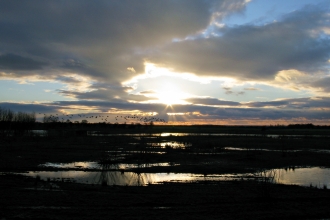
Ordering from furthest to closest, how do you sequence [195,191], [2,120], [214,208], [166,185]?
[2,120], [166,185], [195,191], [214,208]

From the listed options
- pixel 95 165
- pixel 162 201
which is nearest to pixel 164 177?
pixel 162 201

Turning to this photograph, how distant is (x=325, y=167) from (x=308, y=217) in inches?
675

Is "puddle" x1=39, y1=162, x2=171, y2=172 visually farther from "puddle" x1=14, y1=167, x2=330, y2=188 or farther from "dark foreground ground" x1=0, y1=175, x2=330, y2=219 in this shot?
"dark foreground ground" x1=0, y1=175, x2=330, y2=219

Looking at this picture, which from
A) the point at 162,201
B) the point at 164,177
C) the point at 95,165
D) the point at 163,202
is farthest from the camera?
Answer: the point at 95,165

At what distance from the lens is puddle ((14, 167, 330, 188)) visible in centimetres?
1923

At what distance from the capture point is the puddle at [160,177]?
1923 cm

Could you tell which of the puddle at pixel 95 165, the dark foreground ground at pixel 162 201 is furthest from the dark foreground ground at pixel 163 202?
the puddle at pixel 95 165

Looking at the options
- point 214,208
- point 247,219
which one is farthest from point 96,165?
point 247,219

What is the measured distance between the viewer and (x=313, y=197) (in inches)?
568

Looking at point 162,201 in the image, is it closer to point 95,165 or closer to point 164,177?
point 164,177

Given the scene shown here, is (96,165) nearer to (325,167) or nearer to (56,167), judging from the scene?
(56,167)

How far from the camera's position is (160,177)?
21.0 metres

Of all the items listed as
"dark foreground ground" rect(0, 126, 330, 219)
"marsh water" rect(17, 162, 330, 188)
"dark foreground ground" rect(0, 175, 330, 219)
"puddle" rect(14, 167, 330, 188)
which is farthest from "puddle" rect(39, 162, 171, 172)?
"dark foreground ground" rect(0, 175, 330, 219)

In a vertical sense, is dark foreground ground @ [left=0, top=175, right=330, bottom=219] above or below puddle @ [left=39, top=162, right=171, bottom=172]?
above
